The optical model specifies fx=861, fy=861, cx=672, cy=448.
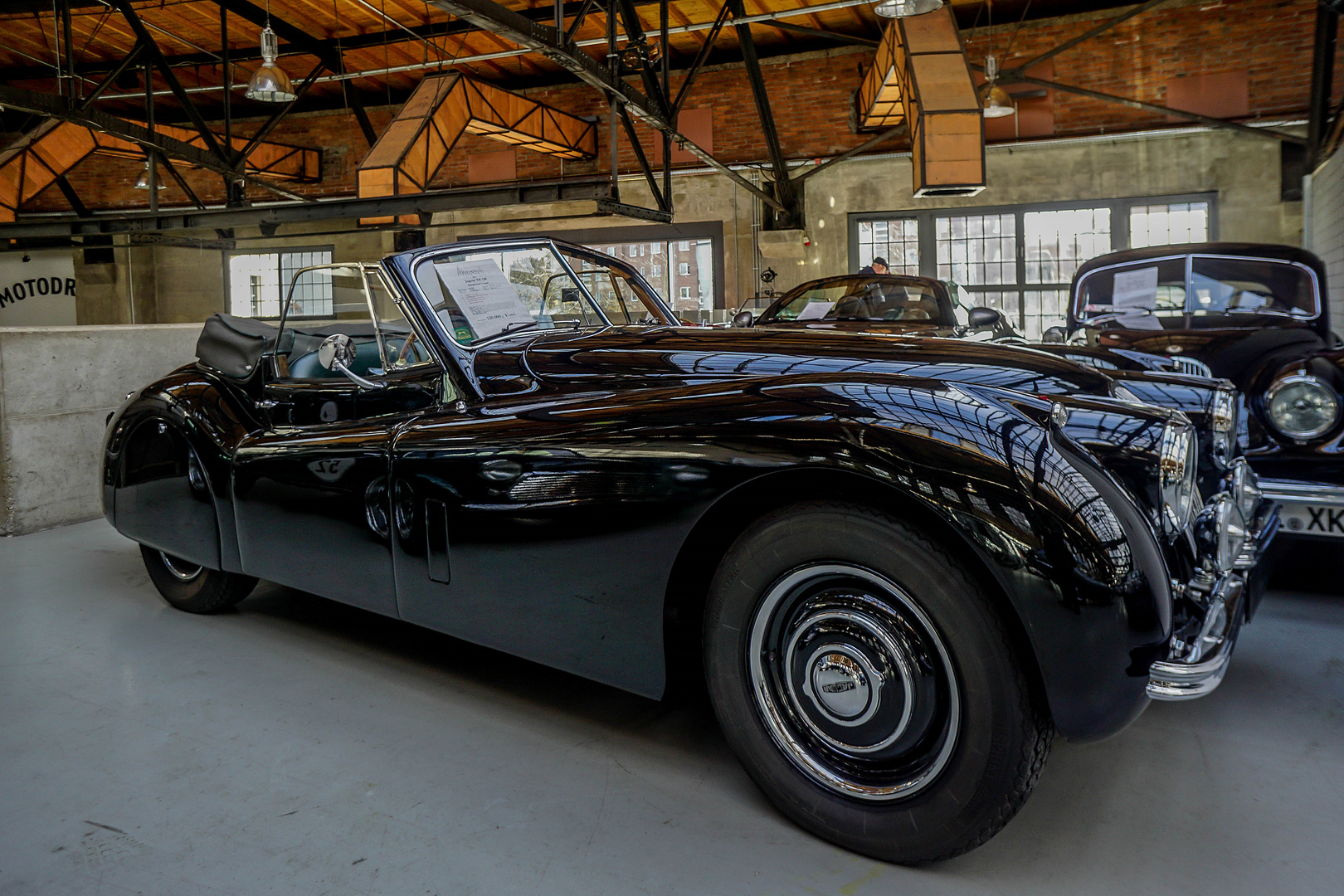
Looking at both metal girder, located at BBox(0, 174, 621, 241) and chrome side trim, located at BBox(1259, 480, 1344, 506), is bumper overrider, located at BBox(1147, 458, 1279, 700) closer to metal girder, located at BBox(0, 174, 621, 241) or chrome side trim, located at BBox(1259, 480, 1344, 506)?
chrome side trim, located at BBox(1259, 480, 1344, 506)

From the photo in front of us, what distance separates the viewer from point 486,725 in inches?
89.3

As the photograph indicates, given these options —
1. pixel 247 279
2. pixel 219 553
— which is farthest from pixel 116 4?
pixel 219 553

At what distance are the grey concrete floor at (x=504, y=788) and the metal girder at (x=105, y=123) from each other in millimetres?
8762

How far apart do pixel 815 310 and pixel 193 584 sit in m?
4.88

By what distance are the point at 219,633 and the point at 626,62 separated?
7907mm

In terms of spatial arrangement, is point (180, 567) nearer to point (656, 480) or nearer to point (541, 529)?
point (541, 529)

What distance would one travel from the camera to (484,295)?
104 inches

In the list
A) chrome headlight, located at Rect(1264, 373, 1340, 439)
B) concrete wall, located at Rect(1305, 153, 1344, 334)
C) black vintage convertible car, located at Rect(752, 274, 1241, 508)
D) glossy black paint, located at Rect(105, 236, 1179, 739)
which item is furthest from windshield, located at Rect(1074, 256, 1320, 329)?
concrete wall, located at Rect(1305, 153, 1344, 334)

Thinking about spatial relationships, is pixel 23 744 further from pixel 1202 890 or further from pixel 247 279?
pixel 247 279

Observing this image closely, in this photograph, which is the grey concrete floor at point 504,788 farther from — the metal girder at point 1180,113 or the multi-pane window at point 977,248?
the multi-pane window at point 977,248

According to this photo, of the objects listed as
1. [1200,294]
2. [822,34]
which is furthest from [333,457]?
→ [822,34]

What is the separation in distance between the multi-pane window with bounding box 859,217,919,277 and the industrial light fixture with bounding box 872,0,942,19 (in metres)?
6.75

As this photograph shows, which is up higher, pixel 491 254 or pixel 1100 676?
pixel 491 254

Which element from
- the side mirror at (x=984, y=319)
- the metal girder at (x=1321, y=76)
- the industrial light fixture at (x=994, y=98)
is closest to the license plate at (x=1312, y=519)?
the side mirror at (x=984, y=319)
